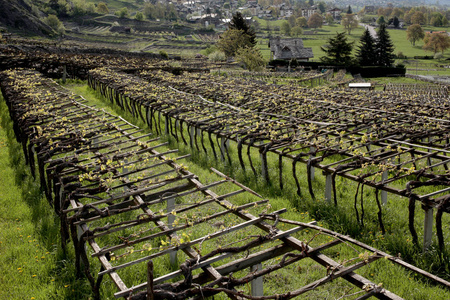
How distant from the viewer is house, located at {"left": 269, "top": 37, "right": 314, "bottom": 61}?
230 feet

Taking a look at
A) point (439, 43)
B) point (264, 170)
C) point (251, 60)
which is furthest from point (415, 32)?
point (264, 170)

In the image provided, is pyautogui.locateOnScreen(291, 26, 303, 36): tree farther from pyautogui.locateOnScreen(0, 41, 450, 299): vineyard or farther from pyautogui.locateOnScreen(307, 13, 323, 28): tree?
pyautogui.locateOnScreen(0, 41, 450, 299): vineyard

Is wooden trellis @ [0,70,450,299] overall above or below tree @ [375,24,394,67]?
below

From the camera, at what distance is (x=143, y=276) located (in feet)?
18.3

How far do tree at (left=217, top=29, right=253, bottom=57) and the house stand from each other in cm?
896

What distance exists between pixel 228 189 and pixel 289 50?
6627 cm

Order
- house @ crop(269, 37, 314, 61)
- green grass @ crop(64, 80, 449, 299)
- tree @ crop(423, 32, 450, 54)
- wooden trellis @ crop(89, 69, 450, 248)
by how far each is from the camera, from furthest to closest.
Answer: tree @ crop(423, 32, 450, 54) → house @ crop(269, 37, 314, 61) → wooden trellis @ crop(89, 69, 450, 248) → green grass @ crop(64, 80, 449, 299)

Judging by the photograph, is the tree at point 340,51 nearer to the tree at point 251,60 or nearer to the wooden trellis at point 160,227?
the tree at point 251,60

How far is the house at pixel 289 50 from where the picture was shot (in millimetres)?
70062

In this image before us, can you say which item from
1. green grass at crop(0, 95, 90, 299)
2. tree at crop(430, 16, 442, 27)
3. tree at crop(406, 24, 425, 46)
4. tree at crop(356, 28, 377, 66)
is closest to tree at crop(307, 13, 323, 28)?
tree at crop(430, 16, 442, 27)

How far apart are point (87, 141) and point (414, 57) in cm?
10168

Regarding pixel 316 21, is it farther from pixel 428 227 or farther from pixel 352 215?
pixel 428 227

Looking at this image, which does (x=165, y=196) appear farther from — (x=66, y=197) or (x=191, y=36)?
(x=191, y=36)

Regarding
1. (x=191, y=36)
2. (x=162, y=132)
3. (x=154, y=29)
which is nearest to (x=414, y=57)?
(x=191, y=36)
